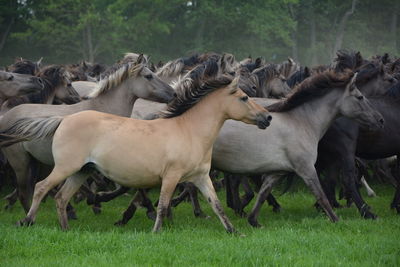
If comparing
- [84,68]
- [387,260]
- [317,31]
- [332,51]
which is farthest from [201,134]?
[317,31]

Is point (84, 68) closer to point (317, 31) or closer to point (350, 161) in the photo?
point (350, 161)

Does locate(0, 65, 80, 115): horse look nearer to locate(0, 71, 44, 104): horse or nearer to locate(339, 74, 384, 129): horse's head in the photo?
locate(0, 71, 44, 104): horse

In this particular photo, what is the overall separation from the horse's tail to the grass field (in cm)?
106

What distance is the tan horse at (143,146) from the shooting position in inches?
304

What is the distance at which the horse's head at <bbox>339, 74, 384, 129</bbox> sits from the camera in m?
9.34

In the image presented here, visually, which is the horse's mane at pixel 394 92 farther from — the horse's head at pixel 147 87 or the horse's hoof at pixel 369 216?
the horse's head at pixel 147 87

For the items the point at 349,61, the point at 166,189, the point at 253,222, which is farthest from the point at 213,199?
the point at 349,61

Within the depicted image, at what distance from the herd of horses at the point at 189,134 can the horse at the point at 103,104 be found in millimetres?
14

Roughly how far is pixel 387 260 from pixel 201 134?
260 centimetres

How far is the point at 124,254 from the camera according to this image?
6.48 metres

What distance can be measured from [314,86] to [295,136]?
891 mm

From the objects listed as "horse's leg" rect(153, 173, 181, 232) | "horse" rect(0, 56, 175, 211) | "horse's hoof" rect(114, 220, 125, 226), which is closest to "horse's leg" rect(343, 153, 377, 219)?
"horse" rect(0, 56, 175, 211)

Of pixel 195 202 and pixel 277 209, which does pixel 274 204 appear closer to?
pixel 277 209

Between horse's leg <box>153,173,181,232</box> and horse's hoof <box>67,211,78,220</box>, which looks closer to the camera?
horse's leg <box>153,173,181,232</box>
